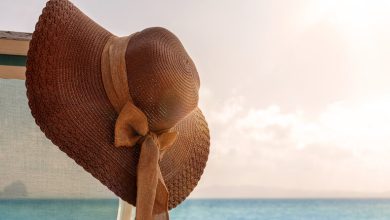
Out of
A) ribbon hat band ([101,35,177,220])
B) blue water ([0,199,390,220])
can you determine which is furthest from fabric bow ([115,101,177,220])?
blue water ([0,199,390,220])

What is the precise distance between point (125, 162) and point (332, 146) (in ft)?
63.8

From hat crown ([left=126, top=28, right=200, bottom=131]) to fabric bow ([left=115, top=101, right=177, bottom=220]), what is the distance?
2 cm

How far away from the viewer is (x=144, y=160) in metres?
0.87

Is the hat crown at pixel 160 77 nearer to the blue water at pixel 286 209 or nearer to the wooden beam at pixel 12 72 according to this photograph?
the wooden beam at pixel 12 72

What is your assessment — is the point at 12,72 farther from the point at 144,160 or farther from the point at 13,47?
the point at 144,160

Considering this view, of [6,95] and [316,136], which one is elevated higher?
[316,136]

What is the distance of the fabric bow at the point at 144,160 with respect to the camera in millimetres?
849

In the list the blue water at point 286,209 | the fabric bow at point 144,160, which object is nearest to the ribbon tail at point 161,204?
the fabric bow at point 144,160

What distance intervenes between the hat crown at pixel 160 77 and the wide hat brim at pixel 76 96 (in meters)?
0.06

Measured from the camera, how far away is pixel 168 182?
984mm

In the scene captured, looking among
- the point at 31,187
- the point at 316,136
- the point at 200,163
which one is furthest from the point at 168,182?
the point at 316,136

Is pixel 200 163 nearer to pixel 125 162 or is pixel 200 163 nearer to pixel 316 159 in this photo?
pixel 125 162

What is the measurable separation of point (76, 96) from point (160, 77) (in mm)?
132

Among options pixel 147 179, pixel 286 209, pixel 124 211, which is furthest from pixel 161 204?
pixel 286 209
